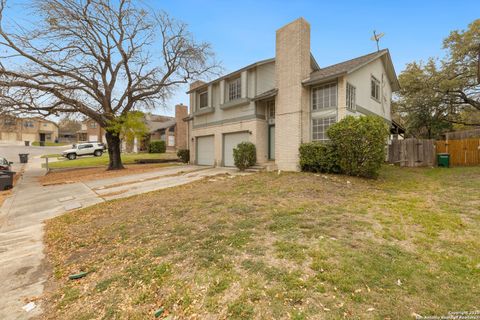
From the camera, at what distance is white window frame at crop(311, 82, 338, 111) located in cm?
1167

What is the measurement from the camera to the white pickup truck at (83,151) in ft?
93.4

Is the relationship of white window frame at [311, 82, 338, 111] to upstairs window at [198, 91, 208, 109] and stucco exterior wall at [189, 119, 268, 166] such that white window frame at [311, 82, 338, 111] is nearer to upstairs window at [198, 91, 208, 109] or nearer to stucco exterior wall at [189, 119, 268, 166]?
stucco exterior wall at [189, 119, 268, 166]

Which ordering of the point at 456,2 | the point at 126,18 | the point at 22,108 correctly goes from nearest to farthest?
the point at 456,2
the point at 22,108
the point at 126,18

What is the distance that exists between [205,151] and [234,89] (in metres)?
5.34

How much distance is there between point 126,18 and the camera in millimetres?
14664

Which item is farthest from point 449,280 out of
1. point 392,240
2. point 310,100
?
point 310,100

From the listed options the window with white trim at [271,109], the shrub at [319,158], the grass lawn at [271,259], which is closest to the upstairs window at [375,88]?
the window with white trim at [271,109]

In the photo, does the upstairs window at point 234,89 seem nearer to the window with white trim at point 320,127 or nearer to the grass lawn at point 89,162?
the window with white trim at point 320,127

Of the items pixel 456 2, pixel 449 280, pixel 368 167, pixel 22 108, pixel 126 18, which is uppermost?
pixel 126 18

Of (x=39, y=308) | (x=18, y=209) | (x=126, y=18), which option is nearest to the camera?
(x=39, y=308)

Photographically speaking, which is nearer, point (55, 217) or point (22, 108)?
point (55, 217)

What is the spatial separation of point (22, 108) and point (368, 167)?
1873 cm

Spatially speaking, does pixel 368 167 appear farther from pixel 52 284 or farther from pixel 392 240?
pixel 52 284

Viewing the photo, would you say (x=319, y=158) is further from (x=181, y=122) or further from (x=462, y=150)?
(x=181, y=122)
